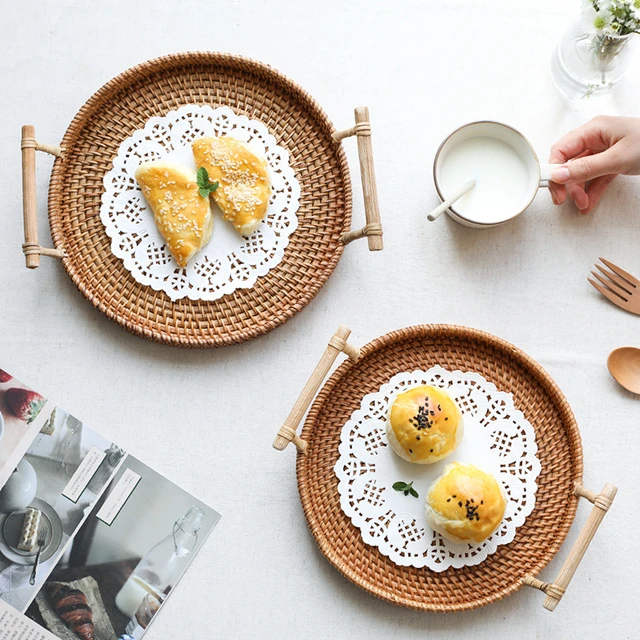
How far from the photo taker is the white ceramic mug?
1273 millimetres

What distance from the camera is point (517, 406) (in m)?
1.27

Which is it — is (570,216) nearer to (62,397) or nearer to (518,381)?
(518,381)

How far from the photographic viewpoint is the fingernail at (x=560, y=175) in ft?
4.09

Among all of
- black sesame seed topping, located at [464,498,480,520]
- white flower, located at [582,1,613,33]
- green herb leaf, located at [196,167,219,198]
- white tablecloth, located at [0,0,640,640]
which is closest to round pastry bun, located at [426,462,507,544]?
black sesame seed topping, located at [464,498,480,520]

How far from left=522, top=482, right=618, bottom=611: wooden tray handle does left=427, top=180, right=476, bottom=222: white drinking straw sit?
0.55 meters

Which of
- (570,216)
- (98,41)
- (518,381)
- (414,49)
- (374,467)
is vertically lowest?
(374,467)

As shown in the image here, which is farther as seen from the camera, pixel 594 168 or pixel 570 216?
pixel 570 216

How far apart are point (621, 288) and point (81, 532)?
112 centimetres

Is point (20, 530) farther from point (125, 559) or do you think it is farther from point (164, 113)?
point (164, 113)

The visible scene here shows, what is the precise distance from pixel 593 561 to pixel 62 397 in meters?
1.05

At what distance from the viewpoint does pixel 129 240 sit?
130 cm

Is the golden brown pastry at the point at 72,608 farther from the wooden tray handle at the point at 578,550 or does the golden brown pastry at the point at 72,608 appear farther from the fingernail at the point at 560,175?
the fingernail at the point at 560,175

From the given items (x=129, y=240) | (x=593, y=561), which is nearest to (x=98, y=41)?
(x=129, y=240)

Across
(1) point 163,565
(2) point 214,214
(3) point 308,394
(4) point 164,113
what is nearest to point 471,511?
(3) point 308,394
